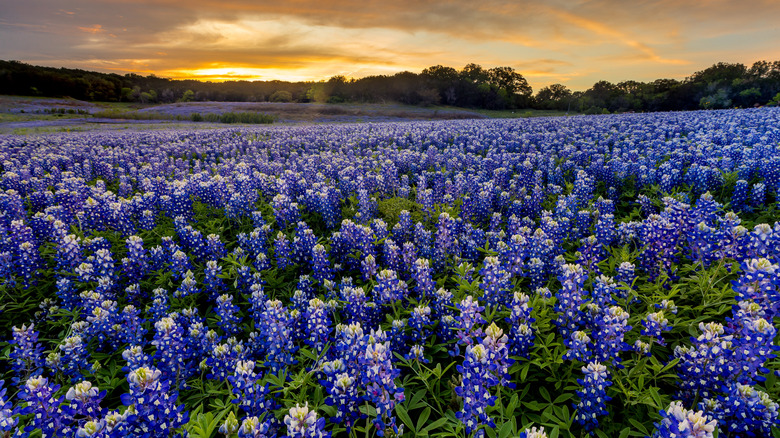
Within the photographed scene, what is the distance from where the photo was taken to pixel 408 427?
280 centimetres

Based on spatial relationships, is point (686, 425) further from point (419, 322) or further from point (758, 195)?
point (758, 195)

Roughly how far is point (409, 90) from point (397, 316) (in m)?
72.8

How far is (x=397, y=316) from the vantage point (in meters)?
3.71

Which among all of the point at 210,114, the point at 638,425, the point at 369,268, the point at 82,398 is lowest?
the point at 638,425

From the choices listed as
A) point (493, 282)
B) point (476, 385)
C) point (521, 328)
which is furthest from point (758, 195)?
point (476, 385)

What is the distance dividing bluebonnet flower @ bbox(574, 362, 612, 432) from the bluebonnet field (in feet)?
0.05

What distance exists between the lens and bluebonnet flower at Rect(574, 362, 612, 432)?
102 inches

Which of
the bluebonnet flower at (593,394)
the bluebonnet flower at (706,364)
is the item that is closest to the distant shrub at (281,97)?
the bluebonnet flower at (593,394)

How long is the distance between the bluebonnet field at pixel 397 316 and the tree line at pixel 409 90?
59580 mm

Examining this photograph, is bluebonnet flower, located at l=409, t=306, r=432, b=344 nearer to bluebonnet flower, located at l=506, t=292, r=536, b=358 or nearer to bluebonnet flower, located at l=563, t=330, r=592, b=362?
bluebonnet flower, located at l=506, t=292, r=536, b=358

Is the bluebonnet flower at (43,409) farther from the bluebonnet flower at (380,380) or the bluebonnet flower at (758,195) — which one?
the bluebonnet flower at (758,195)

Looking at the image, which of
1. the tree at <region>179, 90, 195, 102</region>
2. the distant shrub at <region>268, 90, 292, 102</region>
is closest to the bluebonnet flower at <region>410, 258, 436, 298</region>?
the distant shrub at <region>268, 90, 292, 102</region>

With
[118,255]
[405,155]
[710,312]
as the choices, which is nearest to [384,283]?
[710,312]

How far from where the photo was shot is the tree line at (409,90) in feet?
197
